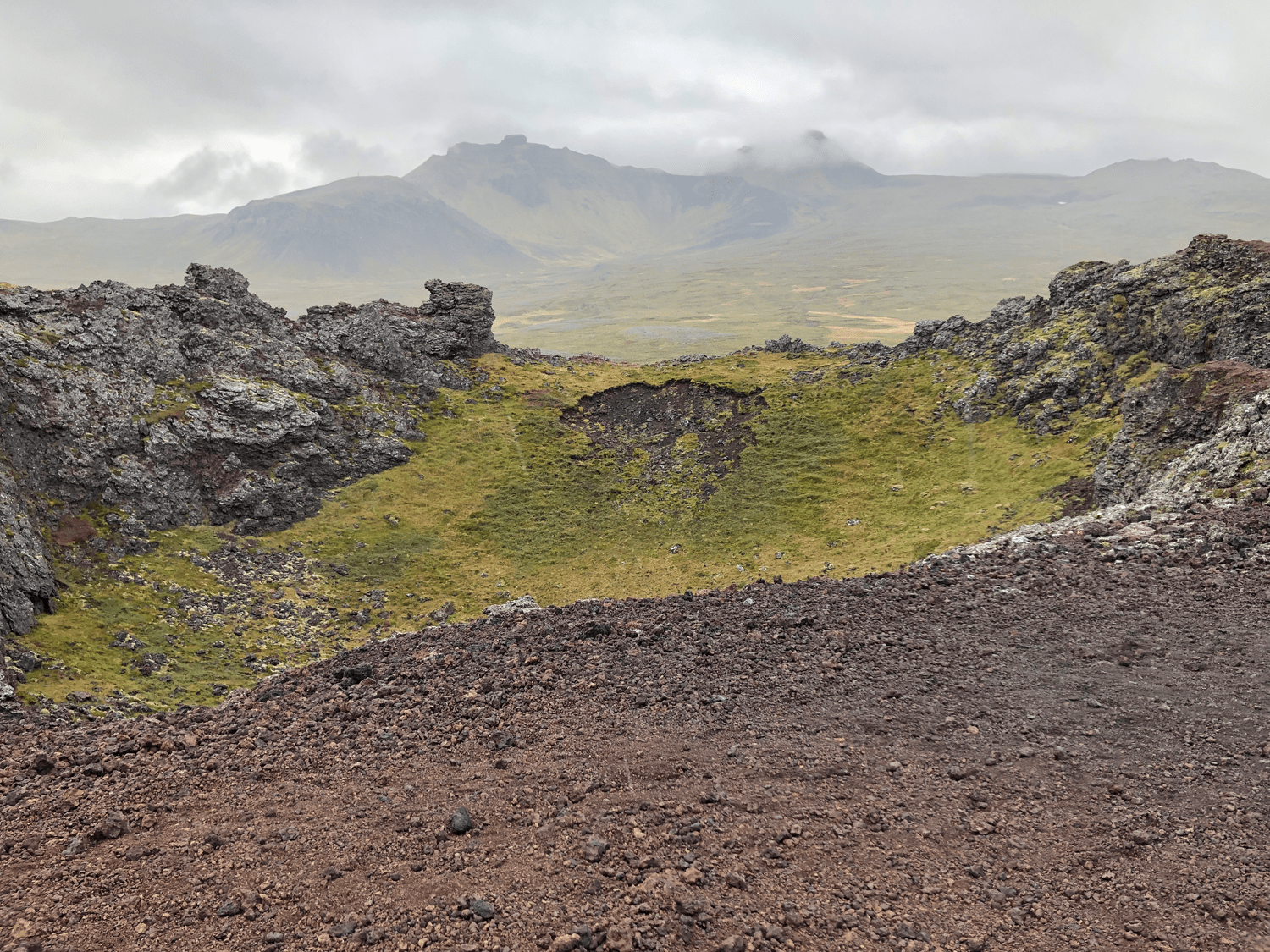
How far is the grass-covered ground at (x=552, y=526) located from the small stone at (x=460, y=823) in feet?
79.3

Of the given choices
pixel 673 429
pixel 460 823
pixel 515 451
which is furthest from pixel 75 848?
pixel 673 429

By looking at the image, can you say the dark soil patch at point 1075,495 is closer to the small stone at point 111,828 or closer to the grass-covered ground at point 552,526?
the grass-covered ground at point 552,526

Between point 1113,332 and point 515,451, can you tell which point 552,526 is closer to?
point 515,451

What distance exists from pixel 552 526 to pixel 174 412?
31.9 metres

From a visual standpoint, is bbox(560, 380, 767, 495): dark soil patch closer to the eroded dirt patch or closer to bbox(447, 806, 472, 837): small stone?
the eroded dirt patch

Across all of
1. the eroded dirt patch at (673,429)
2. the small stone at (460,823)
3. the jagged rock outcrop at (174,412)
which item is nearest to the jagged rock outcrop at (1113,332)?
the eroded dirt patch at (673,429)

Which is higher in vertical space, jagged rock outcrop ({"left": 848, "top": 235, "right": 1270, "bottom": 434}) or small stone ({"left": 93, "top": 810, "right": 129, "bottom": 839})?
jagged rock outcrop ({"left": 848, "top": 235, "right": 1270, "bottom": 434})

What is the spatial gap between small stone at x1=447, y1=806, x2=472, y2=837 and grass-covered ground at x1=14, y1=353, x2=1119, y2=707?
24.2 metres

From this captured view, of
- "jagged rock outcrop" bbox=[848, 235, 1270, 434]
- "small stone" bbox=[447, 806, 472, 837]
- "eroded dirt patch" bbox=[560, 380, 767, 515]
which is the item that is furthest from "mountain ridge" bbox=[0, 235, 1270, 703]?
"small stone" bbox=[447, 806, 472, 837]

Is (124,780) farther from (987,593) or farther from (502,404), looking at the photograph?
(502,404)

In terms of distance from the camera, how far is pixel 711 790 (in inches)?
567

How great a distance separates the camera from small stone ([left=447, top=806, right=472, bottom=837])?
527 inches

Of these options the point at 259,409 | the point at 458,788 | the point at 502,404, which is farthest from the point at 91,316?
the point at 458,788

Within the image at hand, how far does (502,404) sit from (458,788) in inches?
2516
